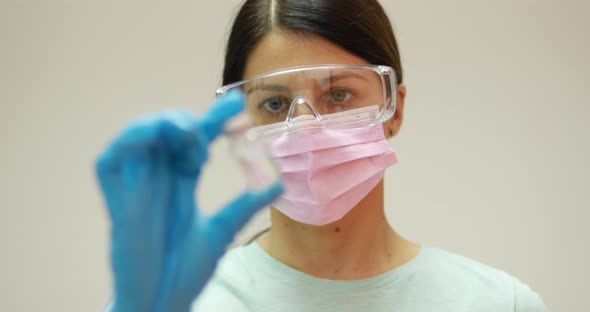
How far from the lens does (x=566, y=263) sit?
205cm

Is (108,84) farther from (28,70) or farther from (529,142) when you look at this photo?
(529,142)

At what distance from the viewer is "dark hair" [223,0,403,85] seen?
3.90 ft

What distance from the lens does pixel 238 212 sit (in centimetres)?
65

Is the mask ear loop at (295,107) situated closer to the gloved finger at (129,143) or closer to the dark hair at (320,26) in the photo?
the dark hair at (320,26)

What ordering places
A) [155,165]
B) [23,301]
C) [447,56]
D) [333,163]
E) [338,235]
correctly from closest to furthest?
1. [155,165]
2. [333,163]
3. [338,235]
4. [23,301]
5. [447,56]

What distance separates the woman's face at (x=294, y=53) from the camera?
1.17 meters

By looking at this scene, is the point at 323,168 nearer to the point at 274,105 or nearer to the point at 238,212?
the point at 274,105

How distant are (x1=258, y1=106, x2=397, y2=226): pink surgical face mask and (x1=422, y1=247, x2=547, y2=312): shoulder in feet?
0.82

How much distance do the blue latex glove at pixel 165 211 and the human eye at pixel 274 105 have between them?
54cm

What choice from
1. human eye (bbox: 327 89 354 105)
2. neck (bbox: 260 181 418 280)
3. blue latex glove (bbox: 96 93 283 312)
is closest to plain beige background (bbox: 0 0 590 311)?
neck (bbox: 260 181 418 280)

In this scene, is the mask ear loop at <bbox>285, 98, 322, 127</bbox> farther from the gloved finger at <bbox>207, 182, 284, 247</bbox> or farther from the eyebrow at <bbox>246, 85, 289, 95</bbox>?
the gloved finger at <bbox>207, 182, 284, 247</bbox>

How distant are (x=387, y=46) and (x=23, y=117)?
4.54ft

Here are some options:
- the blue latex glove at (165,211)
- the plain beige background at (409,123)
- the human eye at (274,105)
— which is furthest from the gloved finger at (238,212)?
the plain beige background at (409,123)

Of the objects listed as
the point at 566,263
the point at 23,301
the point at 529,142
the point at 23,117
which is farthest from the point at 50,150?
the point at 566,263
